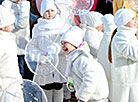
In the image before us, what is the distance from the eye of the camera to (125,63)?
4.64 metres

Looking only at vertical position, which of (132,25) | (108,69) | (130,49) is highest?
(132,25)

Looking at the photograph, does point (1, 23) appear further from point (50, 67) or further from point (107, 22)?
point (107, 22)

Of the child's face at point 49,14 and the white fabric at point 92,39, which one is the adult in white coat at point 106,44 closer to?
the white fabric at point 92,39

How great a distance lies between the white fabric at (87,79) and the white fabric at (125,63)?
74 cm

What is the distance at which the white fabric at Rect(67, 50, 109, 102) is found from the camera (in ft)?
12.4

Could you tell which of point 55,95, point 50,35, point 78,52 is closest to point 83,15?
point 50,35

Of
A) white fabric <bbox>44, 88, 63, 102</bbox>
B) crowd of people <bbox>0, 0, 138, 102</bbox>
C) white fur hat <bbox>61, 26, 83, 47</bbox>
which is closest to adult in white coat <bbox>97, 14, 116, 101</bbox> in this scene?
crowd of people <bbox>0, 0, 138, 102</bbox>

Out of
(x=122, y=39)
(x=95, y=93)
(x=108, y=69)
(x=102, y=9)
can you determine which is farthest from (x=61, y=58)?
(x=102, y=9)

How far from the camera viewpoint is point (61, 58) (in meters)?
5.32

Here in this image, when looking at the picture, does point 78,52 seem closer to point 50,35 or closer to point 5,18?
point 5,18

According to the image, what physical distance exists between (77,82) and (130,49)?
100 centimetres

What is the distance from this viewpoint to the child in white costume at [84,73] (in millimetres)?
3787

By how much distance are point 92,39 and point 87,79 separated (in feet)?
6.11

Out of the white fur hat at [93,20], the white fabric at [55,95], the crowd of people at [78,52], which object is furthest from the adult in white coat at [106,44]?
the white fabric at [55,95]
